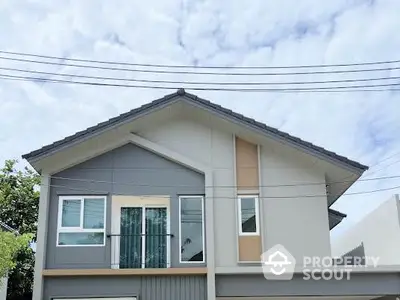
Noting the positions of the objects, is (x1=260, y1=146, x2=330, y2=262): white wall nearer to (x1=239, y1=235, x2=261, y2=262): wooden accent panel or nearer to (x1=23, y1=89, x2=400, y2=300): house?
(x1=23, y1=89, x2=400, y2=300): house

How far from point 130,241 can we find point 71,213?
1.68 metres

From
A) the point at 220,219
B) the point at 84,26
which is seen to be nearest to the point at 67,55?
the point at 84,26

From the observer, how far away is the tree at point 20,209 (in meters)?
22.8

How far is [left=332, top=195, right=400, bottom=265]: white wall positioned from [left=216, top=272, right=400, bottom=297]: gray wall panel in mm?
1177

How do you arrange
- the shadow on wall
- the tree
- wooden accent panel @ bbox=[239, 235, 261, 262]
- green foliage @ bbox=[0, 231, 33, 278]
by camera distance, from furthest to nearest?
the tree → the shadow on wall → wooden accent panel @ bbox=[239, 235, 261, 262] → green foliage @ bbox=[0, 231, 33, 278]

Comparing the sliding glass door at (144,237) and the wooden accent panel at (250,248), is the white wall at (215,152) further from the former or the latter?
the sliding glass door at (144,237)

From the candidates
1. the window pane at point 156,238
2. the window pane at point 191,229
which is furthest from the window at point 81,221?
the window pane at point 191,229

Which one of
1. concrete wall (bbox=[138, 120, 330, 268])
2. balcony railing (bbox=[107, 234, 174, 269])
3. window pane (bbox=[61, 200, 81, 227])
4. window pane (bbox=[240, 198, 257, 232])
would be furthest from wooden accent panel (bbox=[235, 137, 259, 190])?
window pane (bbox=[61, 200, 81, 227])

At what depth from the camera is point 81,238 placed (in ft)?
51.8

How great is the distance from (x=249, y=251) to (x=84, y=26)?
686 cm

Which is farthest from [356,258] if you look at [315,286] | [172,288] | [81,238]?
[81,238]

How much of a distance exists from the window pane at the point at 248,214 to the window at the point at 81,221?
3563 millimetres

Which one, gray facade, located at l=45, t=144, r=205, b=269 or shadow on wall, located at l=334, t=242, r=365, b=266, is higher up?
gray facade, located at l=45, t=144, r=205, b=269

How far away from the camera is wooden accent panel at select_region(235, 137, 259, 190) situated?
1642cm
